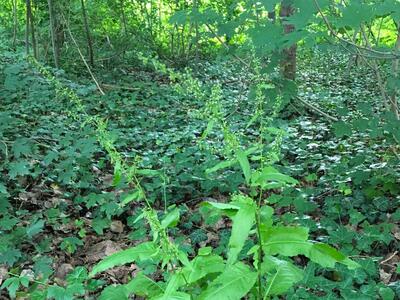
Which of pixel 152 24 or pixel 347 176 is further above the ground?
pixel 152 24

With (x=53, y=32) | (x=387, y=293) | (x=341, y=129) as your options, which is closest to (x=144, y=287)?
(x=387, y=293)

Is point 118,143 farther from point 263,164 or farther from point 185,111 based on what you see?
point 263,164

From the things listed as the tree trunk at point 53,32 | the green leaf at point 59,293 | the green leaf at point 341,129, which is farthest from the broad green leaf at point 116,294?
the tree trunk at point 53,32

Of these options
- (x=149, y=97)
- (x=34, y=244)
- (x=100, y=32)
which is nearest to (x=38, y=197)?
(x=34, y=244)

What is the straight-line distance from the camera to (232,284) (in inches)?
63.7

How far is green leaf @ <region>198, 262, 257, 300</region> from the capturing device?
1577 mm

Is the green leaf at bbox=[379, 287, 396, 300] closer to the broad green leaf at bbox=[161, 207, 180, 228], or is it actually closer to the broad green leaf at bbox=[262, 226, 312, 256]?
the broad green leaf at bbox=[262, 226, 312, 256]

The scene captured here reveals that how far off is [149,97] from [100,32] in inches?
130

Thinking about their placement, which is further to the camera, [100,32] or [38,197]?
[100,32]

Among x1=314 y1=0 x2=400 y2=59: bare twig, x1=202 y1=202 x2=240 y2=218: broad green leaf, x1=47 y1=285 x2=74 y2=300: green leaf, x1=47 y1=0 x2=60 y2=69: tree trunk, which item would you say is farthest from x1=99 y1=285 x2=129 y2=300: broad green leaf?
x1=47 y1=0 x2=60 y2=69: tree trunk

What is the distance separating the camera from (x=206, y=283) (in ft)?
6.47

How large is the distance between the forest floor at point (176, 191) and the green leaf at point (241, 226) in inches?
21.1

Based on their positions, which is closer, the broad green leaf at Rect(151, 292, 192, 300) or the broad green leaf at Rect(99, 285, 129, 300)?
the broad green leaf at Rect(151, 292, 192, 300)

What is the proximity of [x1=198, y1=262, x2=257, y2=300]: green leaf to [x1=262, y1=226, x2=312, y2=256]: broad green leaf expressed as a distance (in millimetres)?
116
